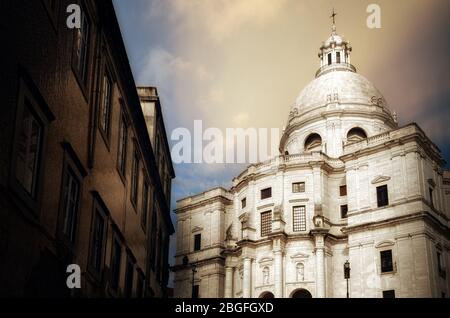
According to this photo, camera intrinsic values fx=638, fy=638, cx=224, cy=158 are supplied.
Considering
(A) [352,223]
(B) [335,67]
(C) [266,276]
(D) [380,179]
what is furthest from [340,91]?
(C) [266,276]

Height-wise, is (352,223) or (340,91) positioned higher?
(340,91)

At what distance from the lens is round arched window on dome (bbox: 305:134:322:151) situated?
66.8 meters

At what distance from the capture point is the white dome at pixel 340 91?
2707 inches

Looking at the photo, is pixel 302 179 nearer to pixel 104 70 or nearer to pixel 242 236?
pixel 242 236

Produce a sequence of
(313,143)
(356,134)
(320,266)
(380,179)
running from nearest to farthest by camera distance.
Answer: (380,179) < (320,266) < (356,134) < (313,143)

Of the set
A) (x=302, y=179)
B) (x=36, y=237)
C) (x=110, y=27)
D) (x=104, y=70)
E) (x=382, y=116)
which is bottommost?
(x=36, y=237)

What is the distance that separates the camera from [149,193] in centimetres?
2781

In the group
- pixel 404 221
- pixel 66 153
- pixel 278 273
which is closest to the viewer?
pixel 66 153

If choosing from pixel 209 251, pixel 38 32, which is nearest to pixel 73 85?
pixel 38 32

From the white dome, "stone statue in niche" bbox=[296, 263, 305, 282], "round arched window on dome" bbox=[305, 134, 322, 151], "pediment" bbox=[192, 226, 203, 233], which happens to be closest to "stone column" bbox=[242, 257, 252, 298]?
"stone statue in niche" bbox=[296, 263, 305, 282]

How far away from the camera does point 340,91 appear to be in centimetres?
6981

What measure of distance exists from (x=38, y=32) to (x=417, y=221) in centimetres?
4320

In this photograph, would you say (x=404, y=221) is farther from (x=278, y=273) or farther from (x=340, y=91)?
(x=340, y=91)

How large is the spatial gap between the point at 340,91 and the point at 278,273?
76.7ft
